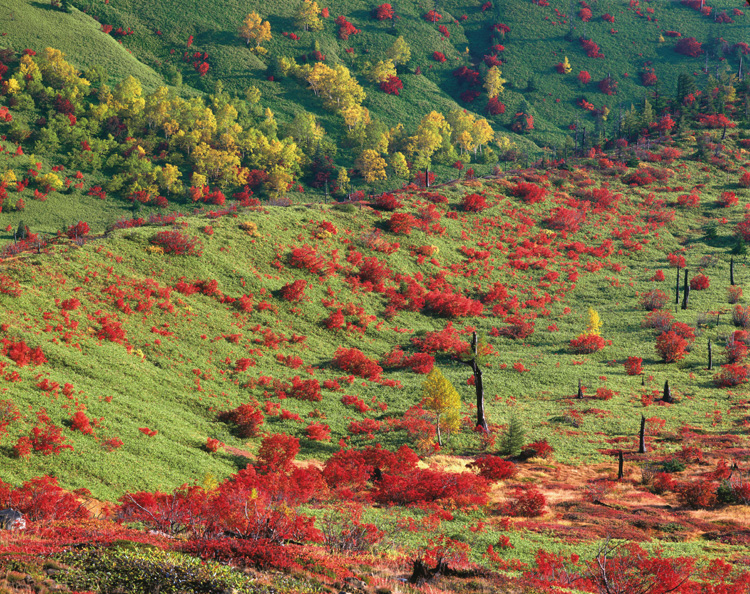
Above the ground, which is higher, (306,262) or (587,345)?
(306,262)

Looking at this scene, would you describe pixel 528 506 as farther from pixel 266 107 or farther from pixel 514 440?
pixel 266 107

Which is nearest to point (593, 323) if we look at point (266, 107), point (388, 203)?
point (388, 203)

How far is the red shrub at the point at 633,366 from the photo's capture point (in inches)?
2606

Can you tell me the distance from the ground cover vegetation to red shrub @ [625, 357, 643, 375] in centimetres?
45

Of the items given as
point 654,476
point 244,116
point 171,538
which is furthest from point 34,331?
point 244,116

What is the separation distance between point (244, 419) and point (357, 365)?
1716 centimetres

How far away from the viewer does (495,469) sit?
136 feet

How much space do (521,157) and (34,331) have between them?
137m

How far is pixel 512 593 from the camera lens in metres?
19.8

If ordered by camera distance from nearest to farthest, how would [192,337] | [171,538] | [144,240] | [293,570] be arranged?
[293,570] < [171,538] < [192,337] < [144,240]

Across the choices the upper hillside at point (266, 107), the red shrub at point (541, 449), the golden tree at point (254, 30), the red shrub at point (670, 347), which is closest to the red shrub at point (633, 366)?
the red shrub at point (670, 347)

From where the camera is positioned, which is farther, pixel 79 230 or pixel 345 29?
pixel 345 29

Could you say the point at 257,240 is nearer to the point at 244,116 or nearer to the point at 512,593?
the point at 512,593

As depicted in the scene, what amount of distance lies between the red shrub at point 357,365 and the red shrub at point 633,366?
99.9 feet
